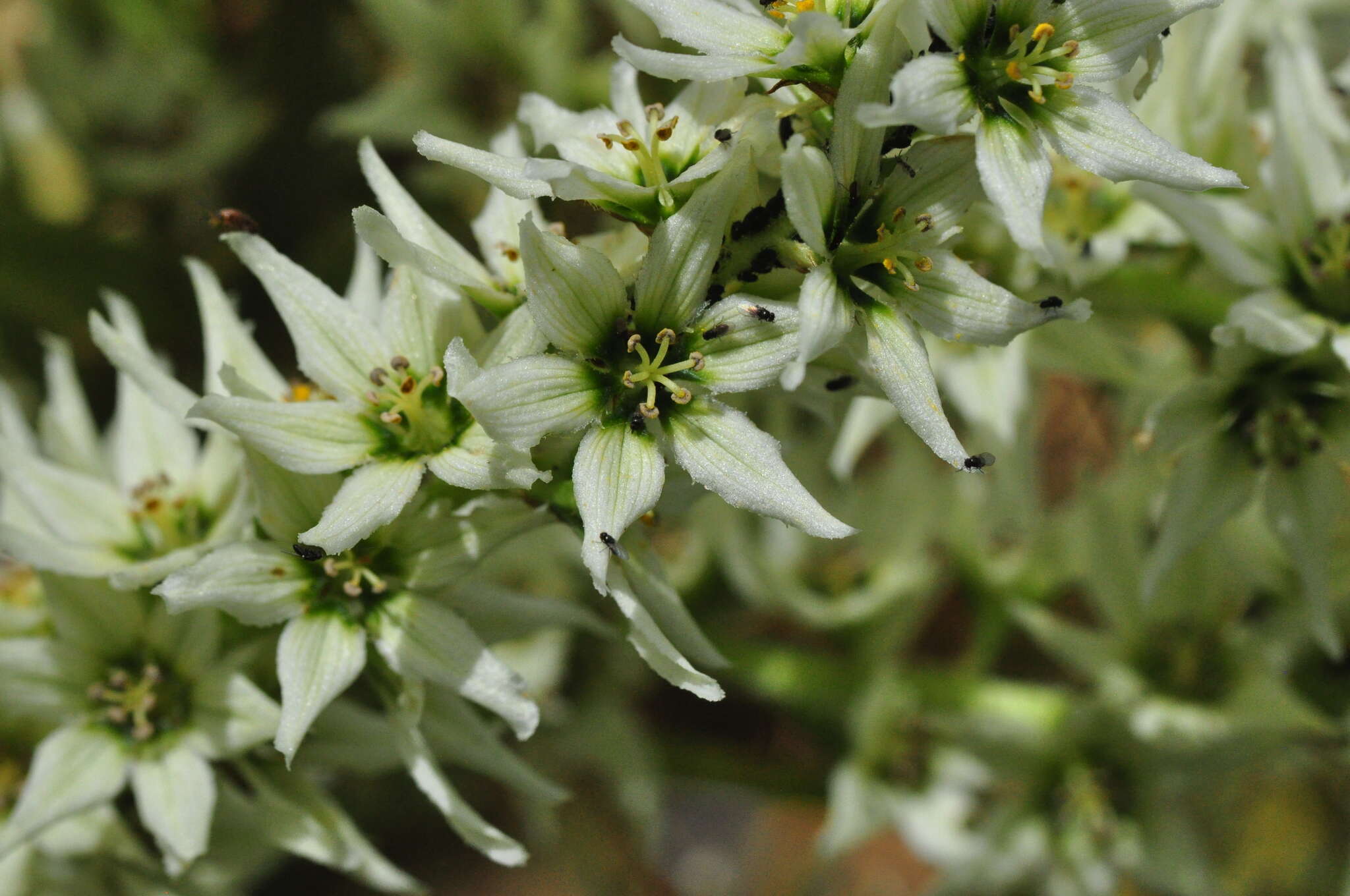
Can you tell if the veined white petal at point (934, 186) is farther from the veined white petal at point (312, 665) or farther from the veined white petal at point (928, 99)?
the veined white petal at point (312, 665)

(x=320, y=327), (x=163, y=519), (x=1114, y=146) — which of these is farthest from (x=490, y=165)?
(x=163, y=519)

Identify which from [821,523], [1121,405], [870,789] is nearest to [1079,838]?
[870,789]

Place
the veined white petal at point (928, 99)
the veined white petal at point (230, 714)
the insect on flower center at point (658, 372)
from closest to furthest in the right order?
the veined white petal at point (928, 99), the insect on flower center at point (658, 372), the veined white petal at point (230, 714)

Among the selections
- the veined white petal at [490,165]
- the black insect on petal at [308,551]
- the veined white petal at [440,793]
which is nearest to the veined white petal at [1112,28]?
the veined white petal at [490,165]

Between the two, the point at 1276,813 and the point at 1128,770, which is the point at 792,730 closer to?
the point at 1128,770

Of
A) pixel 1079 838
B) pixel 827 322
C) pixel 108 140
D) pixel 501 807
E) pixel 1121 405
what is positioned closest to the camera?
pixel 827 322

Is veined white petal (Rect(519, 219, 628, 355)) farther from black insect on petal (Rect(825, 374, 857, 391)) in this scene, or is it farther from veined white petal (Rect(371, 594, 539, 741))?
veined white petal (Rect(371, 594, 539, 741))
